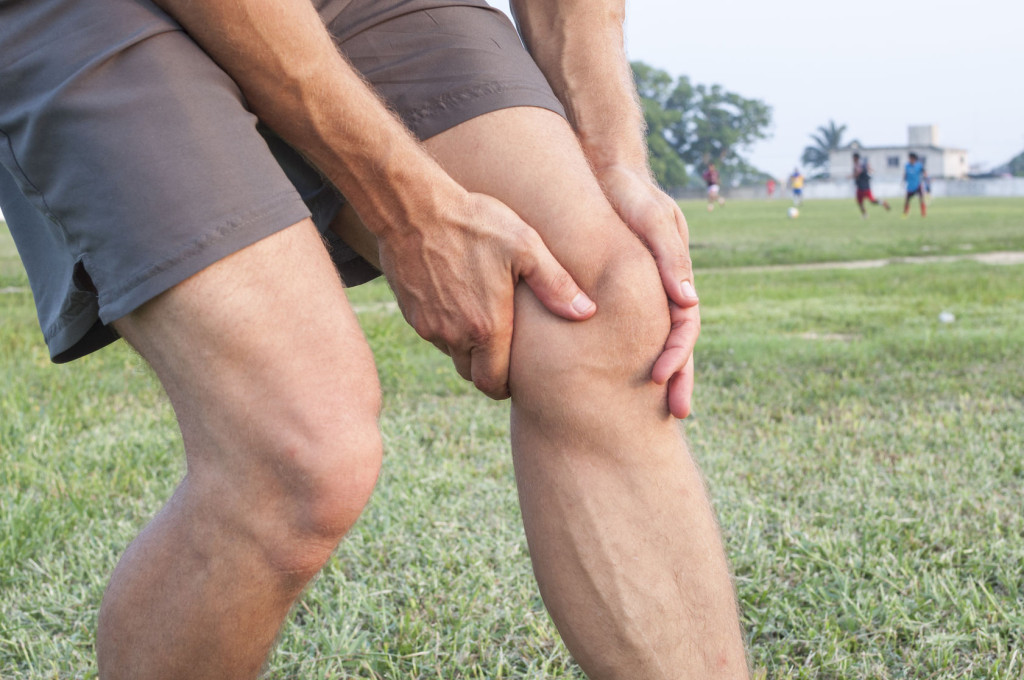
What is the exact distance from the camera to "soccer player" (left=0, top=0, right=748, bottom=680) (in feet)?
3.77

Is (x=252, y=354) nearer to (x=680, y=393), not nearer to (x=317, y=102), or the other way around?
(x=317, y=102)

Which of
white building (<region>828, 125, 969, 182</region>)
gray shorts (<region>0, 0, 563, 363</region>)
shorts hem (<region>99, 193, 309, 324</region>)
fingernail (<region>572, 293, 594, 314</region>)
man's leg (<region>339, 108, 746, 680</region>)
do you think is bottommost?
white building (<region>828, 125, 969, 182</region>)

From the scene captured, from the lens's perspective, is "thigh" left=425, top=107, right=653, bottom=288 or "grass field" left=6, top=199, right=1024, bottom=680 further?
"grass field" left=6, top=199, right=1024, bottom=680

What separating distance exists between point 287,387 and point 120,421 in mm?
3064

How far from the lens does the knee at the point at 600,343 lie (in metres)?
1.38

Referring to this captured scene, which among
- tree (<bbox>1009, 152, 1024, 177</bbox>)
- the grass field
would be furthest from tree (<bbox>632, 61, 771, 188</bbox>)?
the grass field

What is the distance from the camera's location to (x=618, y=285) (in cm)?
140

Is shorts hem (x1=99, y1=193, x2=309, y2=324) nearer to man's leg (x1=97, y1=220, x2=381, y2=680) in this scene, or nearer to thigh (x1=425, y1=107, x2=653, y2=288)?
man's leg (x1=97, y1=220, x2=381, y2=680)

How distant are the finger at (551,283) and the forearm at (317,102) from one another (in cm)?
14

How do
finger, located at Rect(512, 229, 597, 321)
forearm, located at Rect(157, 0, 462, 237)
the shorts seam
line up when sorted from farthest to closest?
finger, located at Rect(512, 229, 597, 321), forearm, located at Rect(157, 0, 462, 237), the shorts seam

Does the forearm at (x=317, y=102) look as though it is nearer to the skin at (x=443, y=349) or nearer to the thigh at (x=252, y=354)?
the skin at (x=443, y=349)

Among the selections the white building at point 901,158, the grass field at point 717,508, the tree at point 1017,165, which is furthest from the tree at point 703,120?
the grass field at point 717,508

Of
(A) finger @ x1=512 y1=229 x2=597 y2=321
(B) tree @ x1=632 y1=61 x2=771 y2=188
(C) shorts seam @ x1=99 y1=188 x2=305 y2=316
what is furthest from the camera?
(B) tree @ x1=632 y1=61 x2=771 y2=188

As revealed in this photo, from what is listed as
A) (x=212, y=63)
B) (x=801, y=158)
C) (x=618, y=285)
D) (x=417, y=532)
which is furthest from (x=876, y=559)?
(x=801, y=158)
